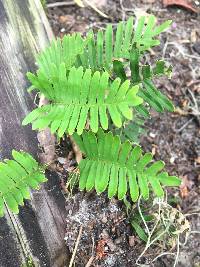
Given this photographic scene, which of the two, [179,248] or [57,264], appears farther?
[179,248]

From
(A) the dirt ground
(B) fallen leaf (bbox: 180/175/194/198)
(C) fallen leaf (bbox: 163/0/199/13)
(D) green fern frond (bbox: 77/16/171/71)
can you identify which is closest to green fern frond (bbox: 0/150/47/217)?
(A) the dirt ground

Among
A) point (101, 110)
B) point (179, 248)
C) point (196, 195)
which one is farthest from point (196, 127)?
point (101, 110)

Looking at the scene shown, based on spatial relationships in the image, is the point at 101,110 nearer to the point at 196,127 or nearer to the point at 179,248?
the point at 179,248

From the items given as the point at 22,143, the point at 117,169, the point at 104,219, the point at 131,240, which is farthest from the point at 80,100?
the point at 131,240

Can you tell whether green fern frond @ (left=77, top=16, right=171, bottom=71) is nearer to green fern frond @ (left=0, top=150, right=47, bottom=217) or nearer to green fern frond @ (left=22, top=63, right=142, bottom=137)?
green fern frond @ (left=22, top=63, right=142, bottom=137)

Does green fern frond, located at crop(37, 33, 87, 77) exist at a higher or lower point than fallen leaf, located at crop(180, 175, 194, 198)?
higher

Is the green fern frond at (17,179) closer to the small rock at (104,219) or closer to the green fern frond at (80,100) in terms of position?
the green fern frond at (80,100)
